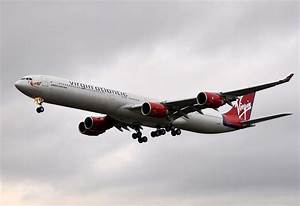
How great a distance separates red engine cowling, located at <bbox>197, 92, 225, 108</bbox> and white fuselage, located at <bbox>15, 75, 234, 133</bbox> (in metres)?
4.88

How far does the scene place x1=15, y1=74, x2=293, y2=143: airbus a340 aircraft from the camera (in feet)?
220

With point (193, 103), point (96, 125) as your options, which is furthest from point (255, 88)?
point (96, 125)

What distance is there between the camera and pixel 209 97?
2694 inches

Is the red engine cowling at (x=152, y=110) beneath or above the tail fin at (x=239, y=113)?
beneath

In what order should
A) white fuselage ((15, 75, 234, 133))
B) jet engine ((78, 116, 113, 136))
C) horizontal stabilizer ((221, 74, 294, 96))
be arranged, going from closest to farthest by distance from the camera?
horizontal stabilizer ((221, 74, 294, 96))
white fuselage ((15, 75, 234, 133))
jet engine ((78, 116, 113, 136))

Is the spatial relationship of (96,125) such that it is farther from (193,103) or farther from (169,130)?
(193,103)

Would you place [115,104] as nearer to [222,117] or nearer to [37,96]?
[37,96]

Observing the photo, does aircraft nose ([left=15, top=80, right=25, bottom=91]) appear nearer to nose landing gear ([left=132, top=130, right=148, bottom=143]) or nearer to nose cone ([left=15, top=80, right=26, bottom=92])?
nose cone ([left=15, top=80, right=26, bottom=92])

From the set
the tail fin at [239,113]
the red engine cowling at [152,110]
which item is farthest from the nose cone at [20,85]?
the tail fin at [239,113]

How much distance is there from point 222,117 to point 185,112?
7.95 metres

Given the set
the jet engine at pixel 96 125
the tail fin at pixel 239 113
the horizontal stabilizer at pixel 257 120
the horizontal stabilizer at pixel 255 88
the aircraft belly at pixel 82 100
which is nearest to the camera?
the horizontal stabilizer at pixel 255 88

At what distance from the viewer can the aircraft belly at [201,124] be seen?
74375 mm

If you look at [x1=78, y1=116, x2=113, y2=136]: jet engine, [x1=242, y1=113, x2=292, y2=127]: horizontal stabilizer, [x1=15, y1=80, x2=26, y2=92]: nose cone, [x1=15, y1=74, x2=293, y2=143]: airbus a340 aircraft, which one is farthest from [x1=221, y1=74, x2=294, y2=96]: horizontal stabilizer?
[x1=15, y1=80, x2=26, y2=92]: nose cone

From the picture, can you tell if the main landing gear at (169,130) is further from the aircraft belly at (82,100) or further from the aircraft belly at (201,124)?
the aircraft belly at (82,100)
